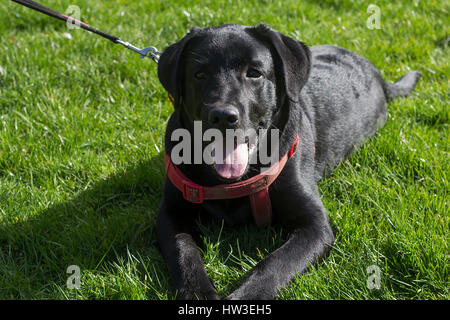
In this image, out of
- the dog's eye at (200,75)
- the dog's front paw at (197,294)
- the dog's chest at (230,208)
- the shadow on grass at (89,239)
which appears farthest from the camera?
the dog's chest at (230,208)

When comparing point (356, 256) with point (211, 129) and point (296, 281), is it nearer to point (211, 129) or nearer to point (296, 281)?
point (296, 281)

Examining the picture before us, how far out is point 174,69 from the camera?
8.89ft

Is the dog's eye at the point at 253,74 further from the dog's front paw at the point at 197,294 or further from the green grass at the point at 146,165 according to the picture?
the dog's front paw at the point at 197,294

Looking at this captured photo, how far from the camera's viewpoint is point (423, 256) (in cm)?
239

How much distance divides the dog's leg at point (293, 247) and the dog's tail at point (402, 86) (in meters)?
1.77

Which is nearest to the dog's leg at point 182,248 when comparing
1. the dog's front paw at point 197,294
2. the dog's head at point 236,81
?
the dog's front paw at point 197,294

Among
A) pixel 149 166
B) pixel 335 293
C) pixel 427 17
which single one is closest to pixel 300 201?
pixel 335 293

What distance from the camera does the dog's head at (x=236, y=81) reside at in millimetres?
2561

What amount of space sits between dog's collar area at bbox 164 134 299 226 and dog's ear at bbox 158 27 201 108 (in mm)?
442

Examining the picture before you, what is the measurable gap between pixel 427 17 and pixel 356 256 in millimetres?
4045

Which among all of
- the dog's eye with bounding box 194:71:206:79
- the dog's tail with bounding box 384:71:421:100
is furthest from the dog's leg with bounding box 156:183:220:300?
the dog's tail with bounding box 384:71:421:100

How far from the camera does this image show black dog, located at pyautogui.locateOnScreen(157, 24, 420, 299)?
95.1 inches

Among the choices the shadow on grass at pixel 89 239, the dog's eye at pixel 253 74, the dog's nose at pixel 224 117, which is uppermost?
the dog's eye at pixel 253 74
